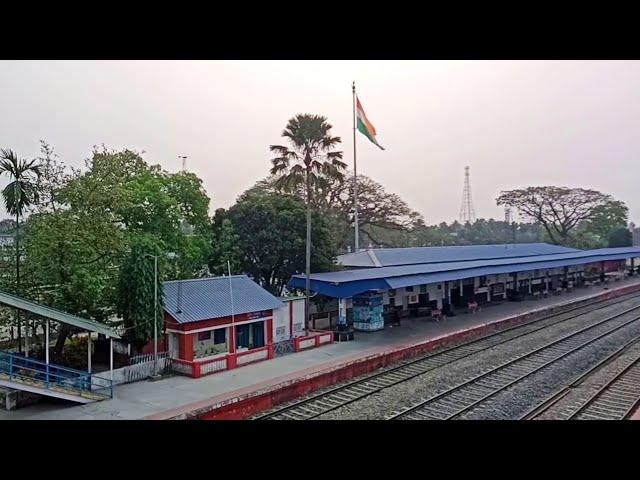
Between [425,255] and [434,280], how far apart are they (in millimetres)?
5647

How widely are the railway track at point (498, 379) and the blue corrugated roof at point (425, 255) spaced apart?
6565 millimetres

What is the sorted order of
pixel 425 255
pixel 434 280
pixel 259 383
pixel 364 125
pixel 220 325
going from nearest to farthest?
pixel 259 383 → pixel 220 325 → pixel 434 280 → pixel 364 125 → pixel 425 255

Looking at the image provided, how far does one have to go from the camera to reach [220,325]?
11367mm

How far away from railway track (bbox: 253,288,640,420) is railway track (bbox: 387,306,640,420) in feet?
3.55

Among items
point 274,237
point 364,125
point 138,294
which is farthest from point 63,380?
point 364,125

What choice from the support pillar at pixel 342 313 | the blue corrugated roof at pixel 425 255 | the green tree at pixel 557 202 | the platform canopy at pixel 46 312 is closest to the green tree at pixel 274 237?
the support pillar at pixel 342 313

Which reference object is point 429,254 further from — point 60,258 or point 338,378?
point 60,258

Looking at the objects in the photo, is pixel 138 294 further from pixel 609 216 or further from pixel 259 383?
pixel 609 216

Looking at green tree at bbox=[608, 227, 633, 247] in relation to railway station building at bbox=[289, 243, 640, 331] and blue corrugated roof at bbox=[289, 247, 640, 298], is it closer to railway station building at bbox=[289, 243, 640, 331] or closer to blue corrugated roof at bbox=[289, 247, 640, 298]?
railway station building at bbox=[289, 243, 640, 331]

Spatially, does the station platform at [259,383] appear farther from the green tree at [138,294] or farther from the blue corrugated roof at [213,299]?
Result: the blue corrugated roof at [213,299]

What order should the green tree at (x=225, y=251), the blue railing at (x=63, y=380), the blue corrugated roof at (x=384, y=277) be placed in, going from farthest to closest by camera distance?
the green tree at (x=225, y=251) → the blue corrugated roof at (x=384, y=277) → the blue railing at (x=63, y=380)

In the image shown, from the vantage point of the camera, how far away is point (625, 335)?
1429cm

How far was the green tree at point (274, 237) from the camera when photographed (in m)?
15.8

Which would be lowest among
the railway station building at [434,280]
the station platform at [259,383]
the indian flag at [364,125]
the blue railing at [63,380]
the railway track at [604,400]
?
the railway track at [604,400]
